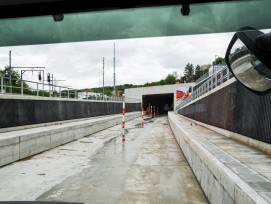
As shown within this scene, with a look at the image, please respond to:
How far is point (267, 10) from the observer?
2561mm

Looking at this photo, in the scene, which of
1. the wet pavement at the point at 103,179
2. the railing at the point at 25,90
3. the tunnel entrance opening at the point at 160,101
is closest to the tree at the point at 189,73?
the tunnel entrance opening at the point at 160,101

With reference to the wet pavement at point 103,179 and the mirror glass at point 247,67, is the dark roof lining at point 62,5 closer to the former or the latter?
the mirror glass at point 247,67

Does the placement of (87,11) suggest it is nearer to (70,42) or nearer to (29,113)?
(70,42)

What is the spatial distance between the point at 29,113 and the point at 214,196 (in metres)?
13.5

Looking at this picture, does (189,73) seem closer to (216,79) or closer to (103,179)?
(216,79)

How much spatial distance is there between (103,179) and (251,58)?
6.10 metres

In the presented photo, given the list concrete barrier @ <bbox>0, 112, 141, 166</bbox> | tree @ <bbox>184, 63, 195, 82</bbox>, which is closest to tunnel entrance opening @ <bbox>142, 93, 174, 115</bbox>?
concrete barrier @ <bbox>0, 112, 141, 166</bbox>

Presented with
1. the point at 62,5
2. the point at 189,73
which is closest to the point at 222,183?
the point at 62,5

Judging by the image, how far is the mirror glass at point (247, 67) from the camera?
7.52ft

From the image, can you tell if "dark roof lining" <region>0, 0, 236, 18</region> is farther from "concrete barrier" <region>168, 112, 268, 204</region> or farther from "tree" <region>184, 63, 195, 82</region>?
"tree" <region>184, 63, 195, 82</region>

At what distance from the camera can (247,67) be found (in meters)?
2.39

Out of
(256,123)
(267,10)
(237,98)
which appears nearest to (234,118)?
(237,98)

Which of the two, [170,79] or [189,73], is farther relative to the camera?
[189,73]

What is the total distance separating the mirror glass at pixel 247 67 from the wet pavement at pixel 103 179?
3.93 metres
